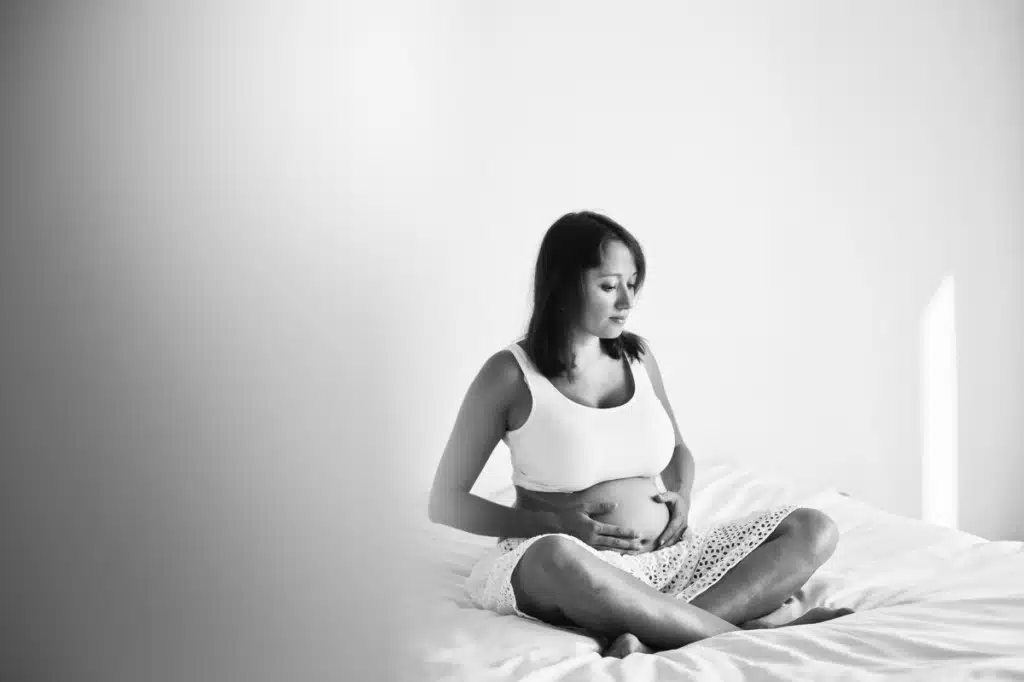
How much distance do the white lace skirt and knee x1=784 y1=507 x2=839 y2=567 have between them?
0.7 inches

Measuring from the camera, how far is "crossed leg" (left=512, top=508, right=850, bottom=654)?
0.99 meters

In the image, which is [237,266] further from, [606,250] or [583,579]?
[606,250]

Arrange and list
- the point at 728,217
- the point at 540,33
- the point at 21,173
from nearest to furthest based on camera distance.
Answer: the point at 21,173, the point at 540,33, the point at 728,217

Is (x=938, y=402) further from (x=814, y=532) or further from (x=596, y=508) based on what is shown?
(x=596, y=508)

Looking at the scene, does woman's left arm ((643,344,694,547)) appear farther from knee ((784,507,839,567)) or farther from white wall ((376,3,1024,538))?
white wall ((376,3,1024,538))

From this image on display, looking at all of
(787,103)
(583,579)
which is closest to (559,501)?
(583,579)

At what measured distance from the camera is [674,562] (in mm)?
1166

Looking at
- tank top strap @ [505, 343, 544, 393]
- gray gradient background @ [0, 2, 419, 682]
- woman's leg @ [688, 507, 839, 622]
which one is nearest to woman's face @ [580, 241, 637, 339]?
tank top strap @ [505, 343, 544, 393]

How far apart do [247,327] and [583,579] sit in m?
0.78

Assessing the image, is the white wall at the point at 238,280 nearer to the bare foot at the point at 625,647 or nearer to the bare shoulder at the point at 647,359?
the bare foot at the point at 625,647

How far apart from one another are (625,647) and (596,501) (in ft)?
0.78

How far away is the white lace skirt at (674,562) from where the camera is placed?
109cm

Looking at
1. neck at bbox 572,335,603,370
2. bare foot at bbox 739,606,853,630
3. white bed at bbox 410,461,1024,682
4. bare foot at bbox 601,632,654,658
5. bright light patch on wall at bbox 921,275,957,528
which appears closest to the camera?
white bed at bbox 410,461,1024,682

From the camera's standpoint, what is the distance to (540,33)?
179 cm
